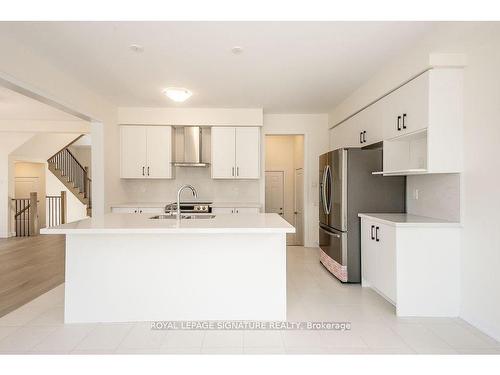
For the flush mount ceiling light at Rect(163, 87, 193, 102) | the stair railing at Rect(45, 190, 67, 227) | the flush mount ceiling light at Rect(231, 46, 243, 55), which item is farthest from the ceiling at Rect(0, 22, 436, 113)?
the stair railing at Rect(45, 190, 67, 227)

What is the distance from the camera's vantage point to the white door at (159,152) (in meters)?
5.10

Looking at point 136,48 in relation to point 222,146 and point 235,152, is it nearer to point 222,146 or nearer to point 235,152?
point 222,146

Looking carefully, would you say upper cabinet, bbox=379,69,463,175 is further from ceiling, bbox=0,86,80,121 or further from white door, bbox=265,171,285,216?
ceiling, bbox=0,86,80,121

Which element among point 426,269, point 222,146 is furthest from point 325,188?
point 222,146

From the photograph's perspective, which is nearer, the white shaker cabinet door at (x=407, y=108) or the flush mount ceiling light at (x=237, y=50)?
the white shaker cabinet door at (x=407, y=108)

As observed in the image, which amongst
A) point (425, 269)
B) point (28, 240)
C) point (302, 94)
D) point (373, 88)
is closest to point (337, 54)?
point (373, 88)

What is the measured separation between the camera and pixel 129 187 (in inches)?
212

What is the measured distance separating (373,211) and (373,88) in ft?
5.02

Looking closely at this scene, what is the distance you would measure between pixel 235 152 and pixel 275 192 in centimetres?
202

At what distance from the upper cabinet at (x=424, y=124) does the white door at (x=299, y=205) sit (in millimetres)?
2520

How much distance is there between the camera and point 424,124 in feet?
8.77

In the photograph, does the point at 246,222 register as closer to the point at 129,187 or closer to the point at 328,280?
the point at 328,280

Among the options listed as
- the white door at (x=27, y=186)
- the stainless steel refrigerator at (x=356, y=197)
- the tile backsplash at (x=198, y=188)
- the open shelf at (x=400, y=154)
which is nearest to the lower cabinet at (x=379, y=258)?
the stainless steel refrigerator at (x=356, y=197)

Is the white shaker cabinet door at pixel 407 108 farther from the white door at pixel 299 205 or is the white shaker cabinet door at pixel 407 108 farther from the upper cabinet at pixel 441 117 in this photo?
the white door at pixel 299 205
